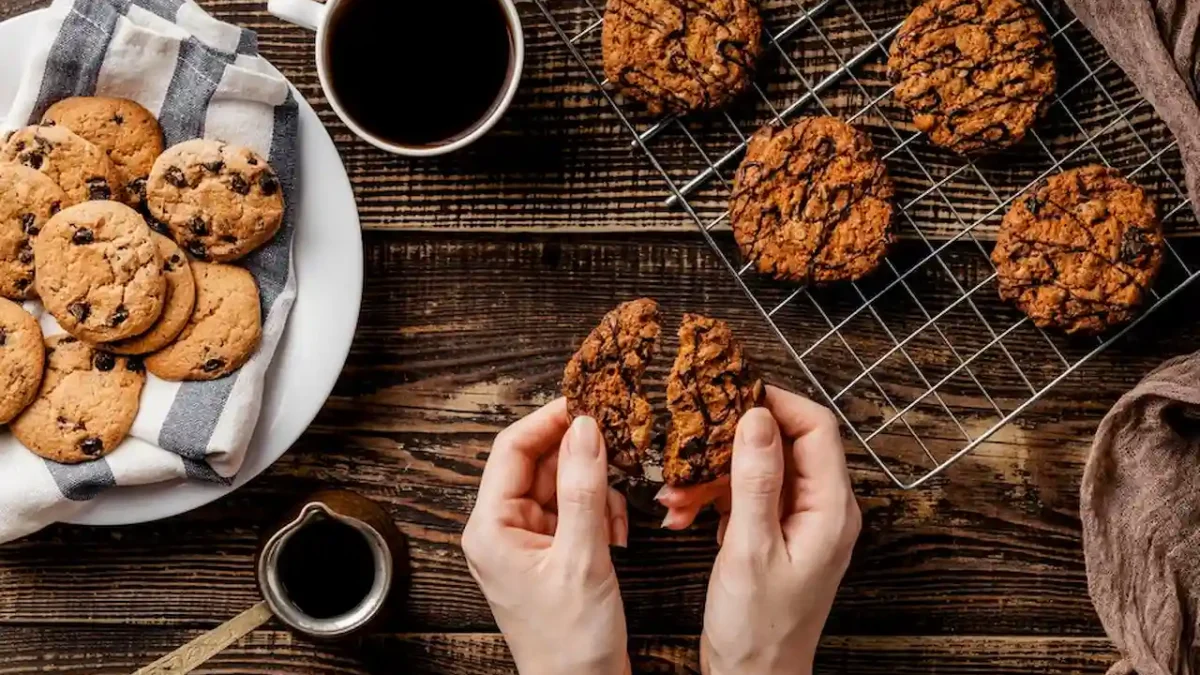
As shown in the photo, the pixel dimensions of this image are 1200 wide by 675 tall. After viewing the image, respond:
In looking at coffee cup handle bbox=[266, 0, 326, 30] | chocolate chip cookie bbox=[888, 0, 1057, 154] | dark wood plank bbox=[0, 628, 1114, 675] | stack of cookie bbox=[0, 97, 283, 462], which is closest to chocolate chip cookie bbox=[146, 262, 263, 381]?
stack of cookie bbox=[0, 97, 283, 462]

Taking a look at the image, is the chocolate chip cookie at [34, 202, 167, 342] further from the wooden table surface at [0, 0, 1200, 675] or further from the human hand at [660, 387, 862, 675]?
the human hand at [660, 387, 862, 675]

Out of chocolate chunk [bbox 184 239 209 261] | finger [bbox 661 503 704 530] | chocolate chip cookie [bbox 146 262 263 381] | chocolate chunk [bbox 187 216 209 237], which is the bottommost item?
finger [bbox 661 503 704 530]

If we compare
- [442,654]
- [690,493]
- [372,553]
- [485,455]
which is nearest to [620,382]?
[690,493]

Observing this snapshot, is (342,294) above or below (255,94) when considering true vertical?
below

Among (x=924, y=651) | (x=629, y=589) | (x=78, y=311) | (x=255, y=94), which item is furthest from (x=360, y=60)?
(x=924, y=651)

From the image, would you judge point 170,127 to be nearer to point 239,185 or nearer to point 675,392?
point 239,185

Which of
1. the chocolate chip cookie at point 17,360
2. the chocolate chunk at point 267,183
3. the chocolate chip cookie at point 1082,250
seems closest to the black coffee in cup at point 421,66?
the chocolate chunk at point 267,183

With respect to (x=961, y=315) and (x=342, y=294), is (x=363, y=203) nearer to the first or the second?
(x=342, y=294)
